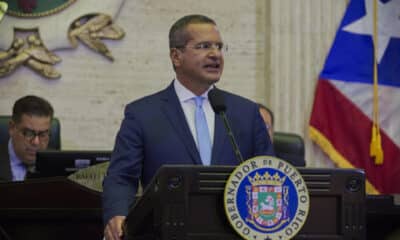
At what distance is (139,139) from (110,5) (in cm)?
386

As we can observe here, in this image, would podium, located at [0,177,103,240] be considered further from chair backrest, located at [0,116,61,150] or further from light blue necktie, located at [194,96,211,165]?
chair backrest, located at [0,116,61,150]

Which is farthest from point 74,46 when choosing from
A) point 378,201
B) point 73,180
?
point 378,201

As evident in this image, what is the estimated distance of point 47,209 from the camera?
13.3 ft

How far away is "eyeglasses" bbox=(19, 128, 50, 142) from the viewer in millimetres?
5727

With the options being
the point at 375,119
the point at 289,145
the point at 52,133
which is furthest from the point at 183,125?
the point at 375,119

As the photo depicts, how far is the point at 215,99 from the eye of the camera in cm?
326

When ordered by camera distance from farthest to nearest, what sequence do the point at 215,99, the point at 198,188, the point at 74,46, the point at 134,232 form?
the point at 74,46, the point at 215,99, the point at 134,232, the point at 198,188

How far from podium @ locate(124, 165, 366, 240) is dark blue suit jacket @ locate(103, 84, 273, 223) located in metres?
0.61

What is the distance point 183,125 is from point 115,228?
55cm

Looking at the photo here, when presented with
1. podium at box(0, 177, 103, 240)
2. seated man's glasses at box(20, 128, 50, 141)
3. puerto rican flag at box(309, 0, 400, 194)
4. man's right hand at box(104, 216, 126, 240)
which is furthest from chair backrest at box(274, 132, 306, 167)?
man's right hand at box(104, 216, 126, 240)

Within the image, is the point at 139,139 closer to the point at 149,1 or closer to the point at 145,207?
the point at 145,207

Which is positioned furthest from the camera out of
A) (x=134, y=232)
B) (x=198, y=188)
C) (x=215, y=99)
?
(x=215, y=99)

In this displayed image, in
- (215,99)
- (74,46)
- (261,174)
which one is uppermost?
(74,46)

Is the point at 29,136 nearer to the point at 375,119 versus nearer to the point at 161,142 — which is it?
the point at 161,142
